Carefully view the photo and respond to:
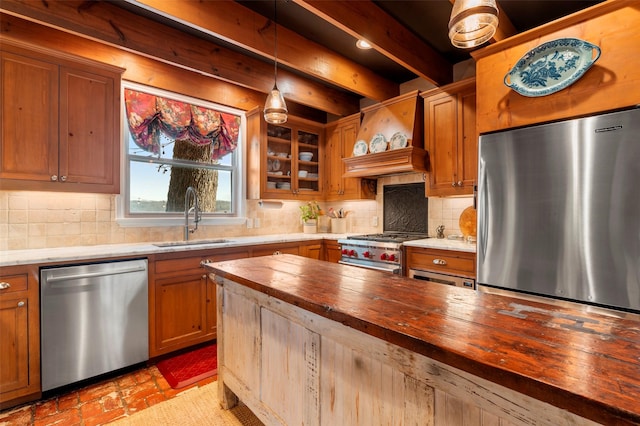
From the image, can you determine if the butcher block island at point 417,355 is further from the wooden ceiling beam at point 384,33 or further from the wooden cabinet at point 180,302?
the wooden ceiling beam at point 384,33

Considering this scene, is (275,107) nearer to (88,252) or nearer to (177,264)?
→ (177,264)

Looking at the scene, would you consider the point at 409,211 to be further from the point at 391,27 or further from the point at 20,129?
the point at 20,129

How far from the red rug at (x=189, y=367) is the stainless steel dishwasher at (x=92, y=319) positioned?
0.70 feet

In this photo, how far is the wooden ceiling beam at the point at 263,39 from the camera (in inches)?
81.8

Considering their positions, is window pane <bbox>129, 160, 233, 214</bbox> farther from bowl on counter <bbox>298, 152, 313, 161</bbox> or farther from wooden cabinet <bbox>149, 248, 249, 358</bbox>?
bowl on counter <bbox>298, 152, 313, 161</bbox>

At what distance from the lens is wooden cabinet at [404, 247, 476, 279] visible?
8.19 ft

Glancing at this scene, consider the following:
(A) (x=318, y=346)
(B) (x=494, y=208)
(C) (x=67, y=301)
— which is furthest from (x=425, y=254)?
(C) (x=67, y=301)

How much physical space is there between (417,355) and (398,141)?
2677 mm

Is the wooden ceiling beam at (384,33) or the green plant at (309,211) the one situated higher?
the wooden ceiling beam at (384,33)

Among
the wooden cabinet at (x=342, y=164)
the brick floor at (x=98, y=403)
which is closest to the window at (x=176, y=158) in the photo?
the wooden cabinet at (x=342, y=164)

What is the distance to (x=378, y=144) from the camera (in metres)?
3.42

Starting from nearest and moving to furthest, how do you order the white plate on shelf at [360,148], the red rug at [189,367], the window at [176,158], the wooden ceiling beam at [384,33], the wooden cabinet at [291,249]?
the wooden ceiling beam at [384,33], the red rug at [189,367], the window at [176,158], the wooden cabinet at [291,249], the white plate on shelf at [360,148]

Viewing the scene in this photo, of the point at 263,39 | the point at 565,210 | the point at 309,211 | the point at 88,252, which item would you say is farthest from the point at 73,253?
the point at 565,210

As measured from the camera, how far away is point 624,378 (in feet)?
2.01
